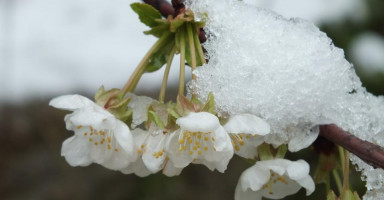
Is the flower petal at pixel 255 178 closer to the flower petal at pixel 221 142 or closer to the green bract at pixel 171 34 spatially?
the flower petal at pixel 221 142

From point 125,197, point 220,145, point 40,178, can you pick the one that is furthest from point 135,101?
point 40,178

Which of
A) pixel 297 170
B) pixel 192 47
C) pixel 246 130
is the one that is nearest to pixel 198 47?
pixel 192 47

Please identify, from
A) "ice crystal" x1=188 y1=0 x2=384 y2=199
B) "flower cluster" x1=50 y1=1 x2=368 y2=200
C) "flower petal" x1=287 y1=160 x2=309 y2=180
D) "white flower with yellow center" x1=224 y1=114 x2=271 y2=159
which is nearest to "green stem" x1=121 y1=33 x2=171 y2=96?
"flower cluster" x1=50 y1=1 x2=368 y2=200

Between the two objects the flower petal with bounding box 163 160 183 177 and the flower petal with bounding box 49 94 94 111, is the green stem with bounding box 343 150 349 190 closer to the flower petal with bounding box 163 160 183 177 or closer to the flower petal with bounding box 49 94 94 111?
the flower petal with bounding box 163 160 183 177

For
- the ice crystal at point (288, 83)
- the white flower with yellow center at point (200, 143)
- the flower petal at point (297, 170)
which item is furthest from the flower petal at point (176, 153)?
the flower petal at point (297, 170)

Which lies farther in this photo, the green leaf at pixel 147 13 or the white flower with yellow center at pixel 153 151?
the green leaf at pixel 147 13

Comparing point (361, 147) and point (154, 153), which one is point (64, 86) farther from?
point (361, 147)
